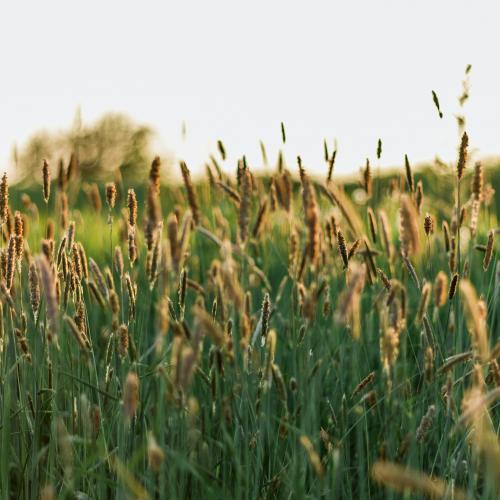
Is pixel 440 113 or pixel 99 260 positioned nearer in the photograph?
pixel 440 113

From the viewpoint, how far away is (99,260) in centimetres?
484

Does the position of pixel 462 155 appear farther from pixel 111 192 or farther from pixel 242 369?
pixel 111 192

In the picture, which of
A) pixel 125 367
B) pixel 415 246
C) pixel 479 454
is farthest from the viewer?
pixel 125 367

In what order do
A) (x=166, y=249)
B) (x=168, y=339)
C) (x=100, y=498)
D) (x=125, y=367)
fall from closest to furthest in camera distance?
(x=166, y=249) < (x=100, y=498) < (x=125, y=367) < (x=168, y=339)

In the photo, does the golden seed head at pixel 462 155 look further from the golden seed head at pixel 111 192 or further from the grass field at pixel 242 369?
the golden seed head at pixel 111 192

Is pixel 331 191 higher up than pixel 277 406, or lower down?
higher up

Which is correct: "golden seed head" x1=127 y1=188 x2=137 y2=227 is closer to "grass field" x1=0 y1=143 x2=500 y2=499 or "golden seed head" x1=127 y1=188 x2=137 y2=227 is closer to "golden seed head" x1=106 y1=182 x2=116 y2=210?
"grass field" x1=0 y1=143 x2=500 y2=499

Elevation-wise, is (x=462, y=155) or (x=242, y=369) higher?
(x=462, y=155)

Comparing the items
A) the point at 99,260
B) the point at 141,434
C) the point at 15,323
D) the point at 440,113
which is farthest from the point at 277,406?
the point at 99,260

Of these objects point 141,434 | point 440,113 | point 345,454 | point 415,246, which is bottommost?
point 345,454

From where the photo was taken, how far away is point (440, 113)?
216 cm

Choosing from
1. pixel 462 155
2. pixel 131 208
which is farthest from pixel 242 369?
pixel 462 155

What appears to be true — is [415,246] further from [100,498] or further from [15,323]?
[15,323]

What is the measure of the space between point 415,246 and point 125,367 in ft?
2.94
